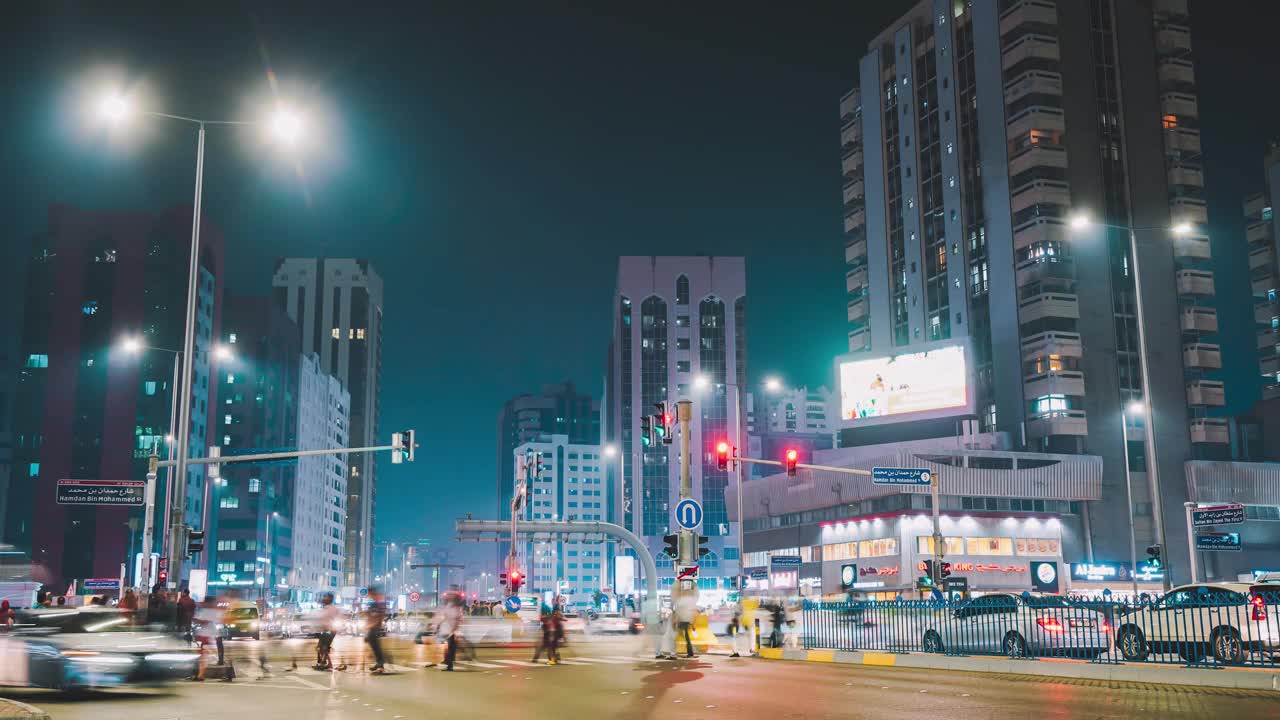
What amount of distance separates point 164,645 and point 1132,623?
16761 mm

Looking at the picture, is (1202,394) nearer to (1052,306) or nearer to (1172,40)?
(1052,306)

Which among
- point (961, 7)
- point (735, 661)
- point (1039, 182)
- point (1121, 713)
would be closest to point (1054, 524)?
point (1039, 182)

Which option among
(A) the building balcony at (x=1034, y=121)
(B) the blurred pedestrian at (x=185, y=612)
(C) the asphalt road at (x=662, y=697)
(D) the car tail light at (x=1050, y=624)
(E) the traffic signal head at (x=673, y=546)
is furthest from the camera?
(A) the building balcony at (x=1034, y=121)

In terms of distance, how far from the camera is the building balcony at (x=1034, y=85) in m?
91.3

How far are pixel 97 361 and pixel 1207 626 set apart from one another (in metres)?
119

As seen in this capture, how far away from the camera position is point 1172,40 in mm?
97312

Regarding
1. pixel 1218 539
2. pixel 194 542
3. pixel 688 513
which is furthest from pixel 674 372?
pixel 688 513

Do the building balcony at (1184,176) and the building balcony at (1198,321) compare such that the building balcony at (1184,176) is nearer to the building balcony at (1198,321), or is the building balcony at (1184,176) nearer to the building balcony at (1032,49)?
the building balcony at (1198,321)

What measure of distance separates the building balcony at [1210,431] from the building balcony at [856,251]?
117 ft

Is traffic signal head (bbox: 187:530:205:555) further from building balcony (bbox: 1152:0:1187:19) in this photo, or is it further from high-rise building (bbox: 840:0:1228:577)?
building balcony (bbox: 1152:0:1187:19)

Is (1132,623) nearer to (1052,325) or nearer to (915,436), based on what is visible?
(1052,325)

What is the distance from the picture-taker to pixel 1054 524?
89.4m

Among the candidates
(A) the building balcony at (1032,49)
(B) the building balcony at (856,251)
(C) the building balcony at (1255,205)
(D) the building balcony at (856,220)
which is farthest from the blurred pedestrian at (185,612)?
(C) the building balcony at (1255,205)

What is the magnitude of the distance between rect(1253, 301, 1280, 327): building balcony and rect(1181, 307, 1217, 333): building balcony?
32.4 meters
